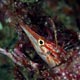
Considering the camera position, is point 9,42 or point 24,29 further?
point 9,42

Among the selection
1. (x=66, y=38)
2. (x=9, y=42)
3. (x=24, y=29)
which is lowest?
(x=9, y=42)

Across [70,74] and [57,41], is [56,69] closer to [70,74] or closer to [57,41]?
[70,74]

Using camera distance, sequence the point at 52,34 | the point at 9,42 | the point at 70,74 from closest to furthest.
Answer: the point at 70,74 < the point at 52,34 < the point at 9,42

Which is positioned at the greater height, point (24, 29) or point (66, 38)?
point (24, 29)

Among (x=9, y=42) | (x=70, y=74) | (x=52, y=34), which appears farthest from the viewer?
(x=9, y=42)

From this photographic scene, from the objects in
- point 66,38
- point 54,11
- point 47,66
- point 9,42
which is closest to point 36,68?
Answer: point 47,66

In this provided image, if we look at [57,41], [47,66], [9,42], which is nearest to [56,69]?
[47,66]
